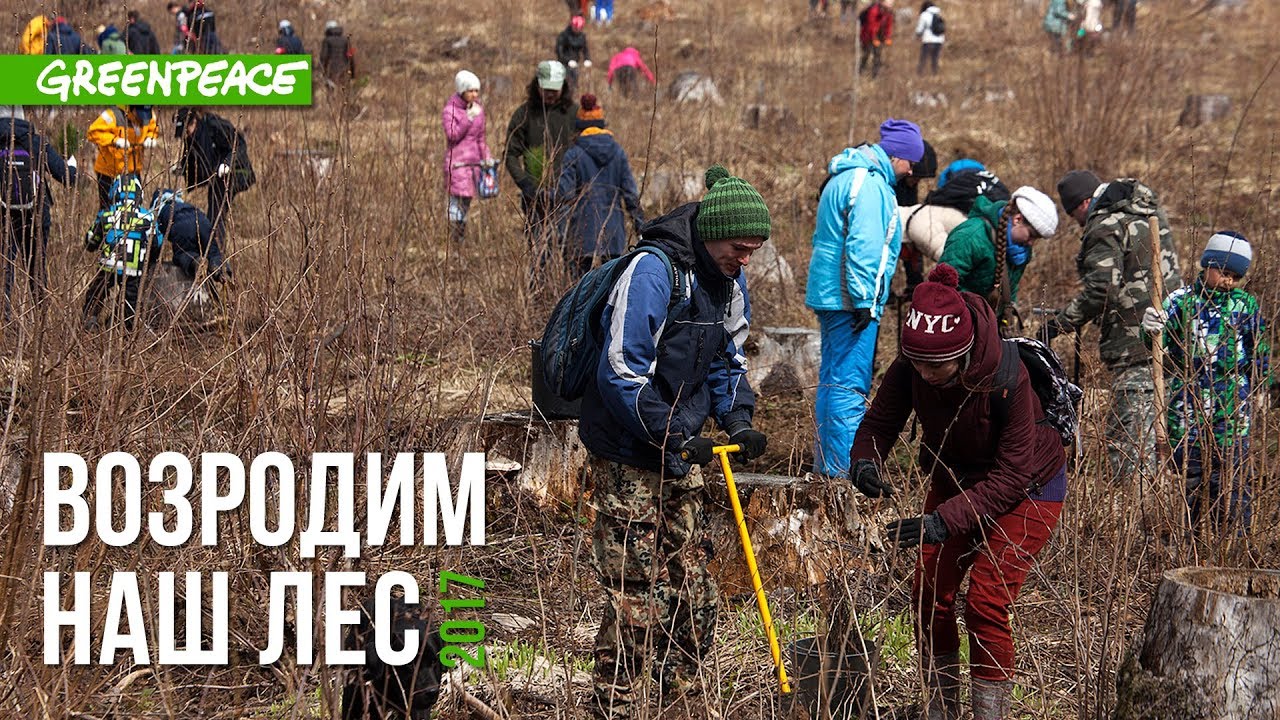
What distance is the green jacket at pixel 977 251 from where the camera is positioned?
6.27 m

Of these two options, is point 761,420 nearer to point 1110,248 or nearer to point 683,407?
point 1110,248

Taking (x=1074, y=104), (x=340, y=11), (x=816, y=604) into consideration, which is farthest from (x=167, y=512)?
(x=340, y=11)

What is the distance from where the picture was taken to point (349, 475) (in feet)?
13.7

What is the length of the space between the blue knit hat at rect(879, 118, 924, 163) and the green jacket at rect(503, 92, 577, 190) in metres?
2.13

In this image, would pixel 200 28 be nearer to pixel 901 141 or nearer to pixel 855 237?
pixel 855 237

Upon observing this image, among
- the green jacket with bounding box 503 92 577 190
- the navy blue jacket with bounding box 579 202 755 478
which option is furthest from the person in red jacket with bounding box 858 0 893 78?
the navy blue jacket with bounding box 579 202 755 478

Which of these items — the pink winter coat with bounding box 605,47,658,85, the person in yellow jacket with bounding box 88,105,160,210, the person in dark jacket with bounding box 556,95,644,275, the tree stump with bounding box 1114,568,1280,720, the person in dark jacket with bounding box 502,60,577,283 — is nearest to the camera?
the tree stump with bounding box 1114,568,1280,720

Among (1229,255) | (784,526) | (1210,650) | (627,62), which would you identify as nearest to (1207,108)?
(627,62)

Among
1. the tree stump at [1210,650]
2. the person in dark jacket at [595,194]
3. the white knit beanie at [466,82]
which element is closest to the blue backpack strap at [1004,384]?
the tree stump at [1210,650]

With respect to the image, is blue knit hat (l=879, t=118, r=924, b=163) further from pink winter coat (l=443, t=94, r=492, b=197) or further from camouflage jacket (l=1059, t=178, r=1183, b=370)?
pink winter coat (l=443, t=94, r=492, b=197)

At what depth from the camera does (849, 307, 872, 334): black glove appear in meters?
6.09

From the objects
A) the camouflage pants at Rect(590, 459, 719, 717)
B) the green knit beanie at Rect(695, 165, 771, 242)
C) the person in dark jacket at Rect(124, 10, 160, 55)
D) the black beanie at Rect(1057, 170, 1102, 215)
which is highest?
the person in dark jacket at Rect(124, 10, 160, 55)

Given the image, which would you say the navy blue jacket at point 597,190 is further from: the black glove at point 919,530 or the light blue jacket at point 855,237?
the black glove at point 919,530

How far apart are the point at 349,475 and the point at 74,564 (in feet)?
2.72
